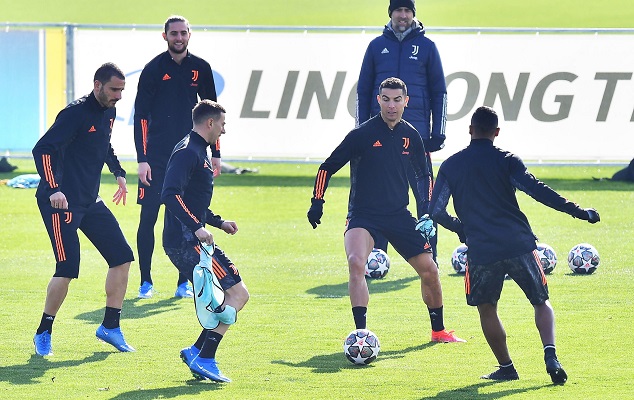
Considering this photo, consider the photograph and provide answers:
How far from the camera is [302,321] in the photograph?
1219cm

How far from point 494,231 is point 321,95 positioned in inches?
547

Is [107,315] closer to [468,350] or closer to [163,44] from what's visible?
[468,350]

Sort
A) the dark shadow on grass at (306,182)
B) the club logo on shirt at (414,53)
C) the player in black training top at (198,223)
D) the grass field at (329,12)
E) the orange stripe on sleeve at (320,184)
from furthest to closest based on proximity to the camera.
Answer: the grass field at (329,12) → the dark shadow on grass at (306,182) → the club logo on shirt at (414,53) → the orange stripe on sleeve at (320,184) → the player in black training top at (198,223)

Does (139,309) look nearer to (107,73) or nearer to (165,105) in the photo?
(165,105)

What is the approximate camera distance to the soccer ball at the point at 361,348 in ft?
33.6

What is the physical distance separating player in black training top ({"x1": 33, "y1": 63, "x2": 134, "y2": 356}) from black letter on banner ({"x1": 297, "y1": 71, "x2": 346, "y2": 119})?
1210 centimetres

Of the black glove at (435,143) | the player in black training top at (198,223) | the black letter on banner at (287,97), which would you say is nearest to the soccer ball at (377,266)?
the black glove at (435,143)

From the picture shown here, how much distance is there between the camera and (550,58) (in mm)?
22875

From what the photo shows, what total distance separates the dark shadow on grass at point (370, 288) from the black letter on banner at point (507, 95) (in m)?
8.84

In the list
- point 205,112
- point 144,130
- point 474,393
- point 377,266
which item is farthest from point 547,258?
point 205,112

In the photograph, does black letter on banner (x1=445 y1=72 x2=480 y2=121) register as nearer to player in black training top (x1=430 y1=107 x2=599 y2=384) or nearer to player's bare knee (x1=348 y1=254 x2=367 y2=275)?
player's bare knee (x1=348 y1=254 x2=367 y2=275)

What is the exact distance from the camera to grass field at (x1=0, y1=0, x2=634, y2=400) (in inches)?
372

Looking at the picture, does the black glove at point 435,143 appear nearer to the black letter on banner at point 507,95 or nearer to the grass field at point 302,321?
the grass field at point 302,321

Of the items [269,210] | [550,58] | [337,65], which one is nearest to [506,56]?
[550,58]
